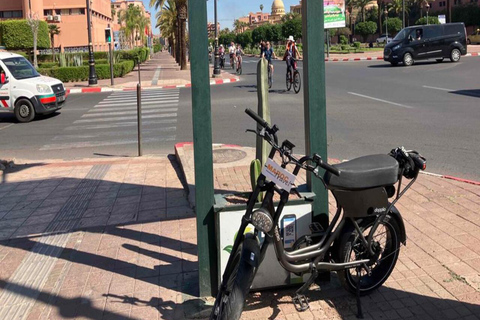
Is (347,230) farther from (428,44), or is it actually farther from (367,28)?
(367,28)

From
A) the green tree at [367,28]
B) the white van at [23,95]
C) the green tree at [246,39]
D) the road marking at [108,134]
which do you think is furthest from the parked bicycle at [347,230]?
the green tree at [246,39]

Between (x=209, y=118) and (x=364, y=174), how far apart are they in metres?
1.16

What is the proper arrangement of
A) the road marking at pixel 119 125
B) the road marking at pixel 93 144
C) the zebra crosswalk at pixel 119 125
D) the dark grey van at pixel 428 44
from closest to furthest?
the road marking at pixel 93 144
the zebra crosswalk at pixel 119 125
the road marking at pixel 119 125
the dark grey van at pixel 428 44

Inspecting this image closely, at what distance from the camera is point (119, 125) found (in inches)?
530

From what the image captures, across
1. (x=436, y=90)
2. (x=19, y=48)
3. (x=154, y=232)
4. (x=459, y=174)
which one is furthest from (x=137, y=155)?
(x=19, y=48)

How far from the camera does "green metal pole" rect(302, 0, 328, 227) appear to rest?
12.8 feet

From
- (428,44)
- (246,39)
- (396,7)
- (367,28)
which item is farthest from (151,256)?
(246,39)

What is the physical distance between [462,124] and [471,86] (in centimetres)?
813

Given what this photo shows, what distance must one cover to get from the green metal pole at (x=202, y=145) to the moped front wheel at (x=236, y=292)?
77 cm

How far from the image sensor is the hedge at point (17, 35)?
48.4 meters

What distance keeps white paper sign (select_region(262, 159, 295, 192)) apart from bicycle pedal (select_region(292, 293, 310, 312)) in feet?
3.40

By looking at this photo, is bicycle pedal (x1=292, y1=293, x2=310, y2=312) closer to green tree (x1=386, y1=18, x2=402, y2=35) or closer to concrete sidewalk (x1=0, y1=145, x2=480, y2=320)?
concrete sidewalk (x1=0, y1=145, x2=480, y2=320)

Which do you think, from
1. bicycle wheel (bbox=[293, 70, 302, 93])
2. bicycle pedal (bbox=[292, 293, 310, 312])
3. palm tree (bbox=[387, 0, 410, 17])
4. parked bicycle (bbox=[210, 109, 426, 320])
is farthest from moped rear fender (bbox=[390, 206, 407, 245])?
palm tree (bbox=[387, 0, 410, 17])

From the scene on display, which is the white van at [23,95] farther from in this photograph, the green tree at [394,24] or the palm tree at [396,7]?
the palm tree at [396,7]
